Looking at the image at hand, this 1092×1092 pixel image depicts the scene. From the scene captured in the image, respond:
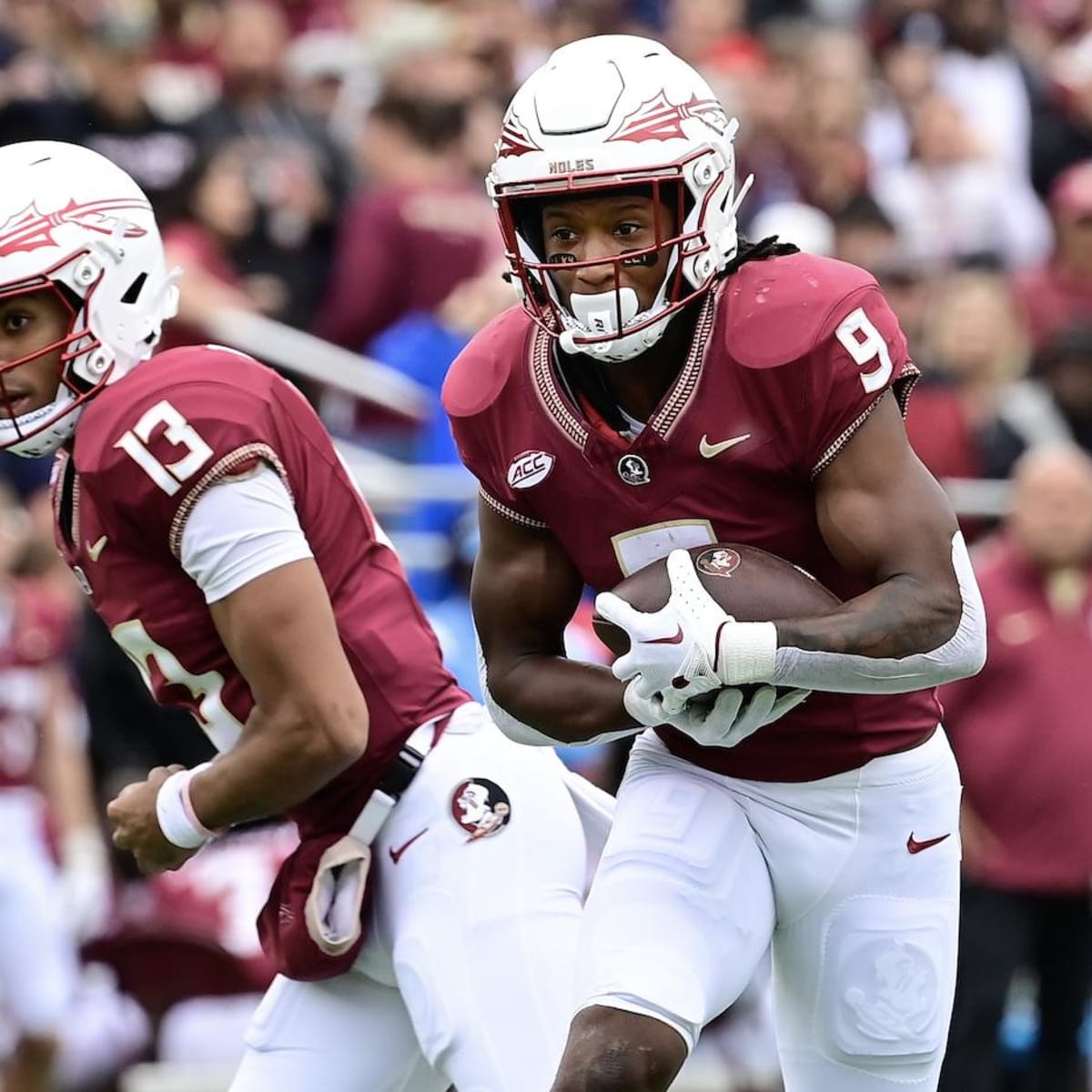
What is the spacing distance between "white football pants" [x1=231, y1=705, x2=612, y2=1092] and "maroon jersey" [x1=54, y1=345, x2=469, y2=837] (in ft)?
0.38

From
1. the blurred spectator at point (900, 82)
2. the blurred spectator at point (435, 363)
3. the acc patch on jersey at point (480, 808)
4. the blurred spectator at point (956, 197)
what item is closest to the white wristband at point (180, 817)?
the acc patch on jersey at point (480, 808)

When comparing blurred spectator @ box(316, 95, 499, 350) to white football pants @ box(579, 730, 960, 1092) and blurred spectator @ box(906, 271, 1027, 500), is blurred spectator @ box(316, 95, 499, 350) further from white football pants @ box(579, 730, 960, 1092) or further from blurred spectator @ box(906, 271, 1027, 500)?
white football pants @ box(579, 730, 960, 1092)

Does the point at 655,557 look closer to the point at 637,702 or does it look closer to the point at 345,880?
the point at 637,702

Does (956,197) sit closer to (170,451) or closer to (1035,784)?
(1035,784)

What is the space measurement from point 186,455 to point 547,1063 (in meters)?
1.11

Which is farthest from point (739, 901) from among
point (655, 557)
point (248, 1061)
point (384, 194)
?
point (384, 194)

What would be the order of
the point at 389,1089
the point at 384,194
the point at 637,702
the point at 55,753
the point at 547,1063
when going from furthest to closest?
1. the point at 384,194
2. the point at 55,753
3. the point at 389,1089
4. the point at 547,1063
5. the point at 637,702

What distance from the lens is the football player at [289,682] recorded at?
150 inches

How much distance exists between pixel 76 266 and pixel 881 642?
1.48m

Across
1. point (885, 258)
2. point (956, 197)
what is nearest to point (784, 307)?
point (885, 258)

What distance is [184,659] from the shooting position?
13.0ft

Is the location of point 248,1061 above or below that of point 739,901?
below

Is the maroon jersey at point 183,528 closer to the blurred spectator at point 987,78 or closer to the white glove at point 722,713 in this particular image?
the white glove at point 722,713

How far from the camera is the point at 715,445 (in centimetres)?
367
